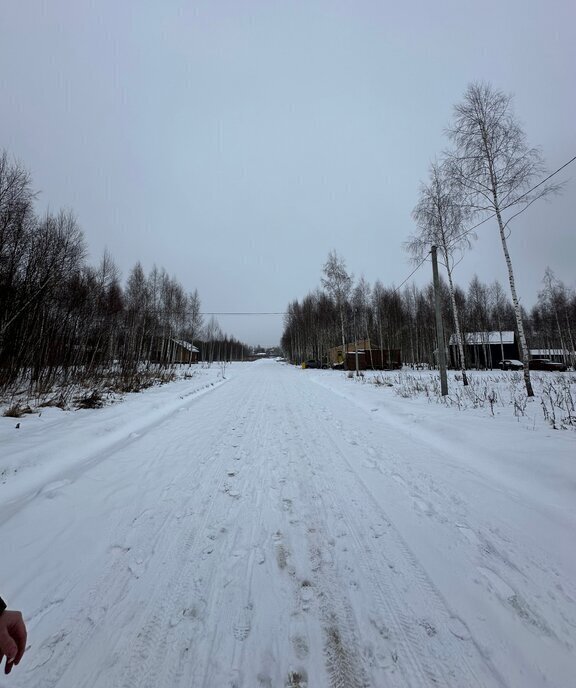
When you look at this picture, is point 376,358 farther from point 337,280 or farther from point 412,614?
point 412,614

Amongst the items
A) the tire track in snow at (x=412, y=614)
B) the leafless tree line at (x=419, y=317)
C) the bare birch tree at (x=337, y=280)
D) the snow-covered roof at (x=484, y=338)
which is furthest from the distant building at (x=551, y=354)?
the tire track in snow at (x=412, y=614)

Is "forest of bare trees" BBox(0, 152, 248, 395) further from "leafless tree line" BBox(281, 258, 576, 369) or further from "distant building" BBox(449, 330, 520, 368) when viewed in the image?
"distant building" BBox(449, 330, 520, 368)

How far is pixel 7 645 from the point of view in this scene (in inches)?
46.0

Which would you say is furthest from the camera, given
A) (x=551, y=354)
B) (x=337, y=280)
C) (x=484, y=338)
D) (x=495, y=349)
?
(x=551, y=354)

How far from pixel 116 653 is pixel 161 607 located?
1.03 ft

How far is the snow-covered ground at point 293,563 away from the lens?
4.91 feet

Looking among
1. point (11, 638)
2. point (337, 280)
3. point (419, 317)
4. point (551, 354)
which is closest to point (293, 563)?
point (11, 638)

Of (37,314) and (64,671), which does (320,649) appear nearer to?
(64,671)

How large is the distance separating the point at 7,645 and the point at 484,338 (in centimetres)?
4547

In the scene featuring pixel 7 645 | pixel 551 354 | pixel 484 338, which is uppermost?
pixel 484 338

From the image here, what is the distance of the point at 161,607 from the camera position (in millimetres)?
1837

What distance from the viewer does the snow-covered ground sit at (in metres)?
1.50

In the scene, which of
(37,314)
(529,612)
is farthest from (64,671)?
(37,314)

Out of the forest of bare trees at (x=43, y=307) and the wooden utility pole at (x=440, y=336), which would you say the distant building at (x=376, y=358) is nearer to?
the wooden utility pole at (x=440, y=336)
